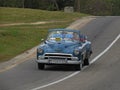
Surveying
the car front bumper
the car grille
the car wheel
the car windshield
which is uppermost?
the car windshield

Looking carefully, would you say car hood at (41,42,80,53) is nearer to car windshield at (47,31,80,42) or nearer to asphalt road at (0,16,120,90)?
car windshield at (47,31,80,42)

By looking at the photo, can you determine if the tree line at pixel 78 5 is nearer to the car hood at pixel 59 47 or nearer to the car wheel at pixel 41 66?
the car hood at pixel 59 47

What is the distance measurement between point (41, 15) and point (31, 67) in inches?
1116

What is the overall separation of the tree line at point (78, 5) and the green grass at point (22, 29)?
3533 centimetres

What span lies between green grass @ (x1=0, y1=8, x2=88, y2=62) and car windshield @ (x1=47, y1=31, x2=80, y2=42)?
3.29 metres

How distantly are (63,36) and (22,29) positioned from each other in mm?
16739

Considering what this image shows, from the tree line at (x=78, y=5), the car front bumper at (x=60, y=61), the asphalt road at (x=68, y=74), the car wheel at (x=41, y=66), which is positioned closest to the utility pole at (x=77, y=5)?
the tree line at (x=78, y=5)

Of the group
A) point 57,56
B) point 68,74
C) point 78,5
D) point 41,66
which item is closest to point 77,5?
point 78,5

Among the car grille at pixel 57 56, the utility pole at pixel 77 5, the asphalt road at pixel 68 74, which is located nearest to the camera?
the asphalt road at pixel 68 74

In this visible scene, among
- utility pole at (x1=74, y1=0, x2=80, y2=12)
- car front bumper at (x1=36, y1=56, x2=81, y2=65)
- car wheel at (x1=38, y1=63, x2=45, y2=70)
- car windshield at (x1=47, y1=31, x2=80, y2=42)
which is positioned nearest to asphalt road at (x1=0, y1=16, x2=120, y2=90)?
car wheel at (x1=38, y1=63, x2=45, y2=70)

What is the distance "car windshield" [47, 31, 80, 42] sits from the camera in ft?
71.7

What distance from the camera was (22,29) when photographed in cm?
3856

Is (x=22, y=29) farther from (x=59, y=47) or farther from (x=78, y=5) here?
(x=78, y=5)

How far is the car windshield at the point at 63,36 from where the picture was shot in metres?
21.9
